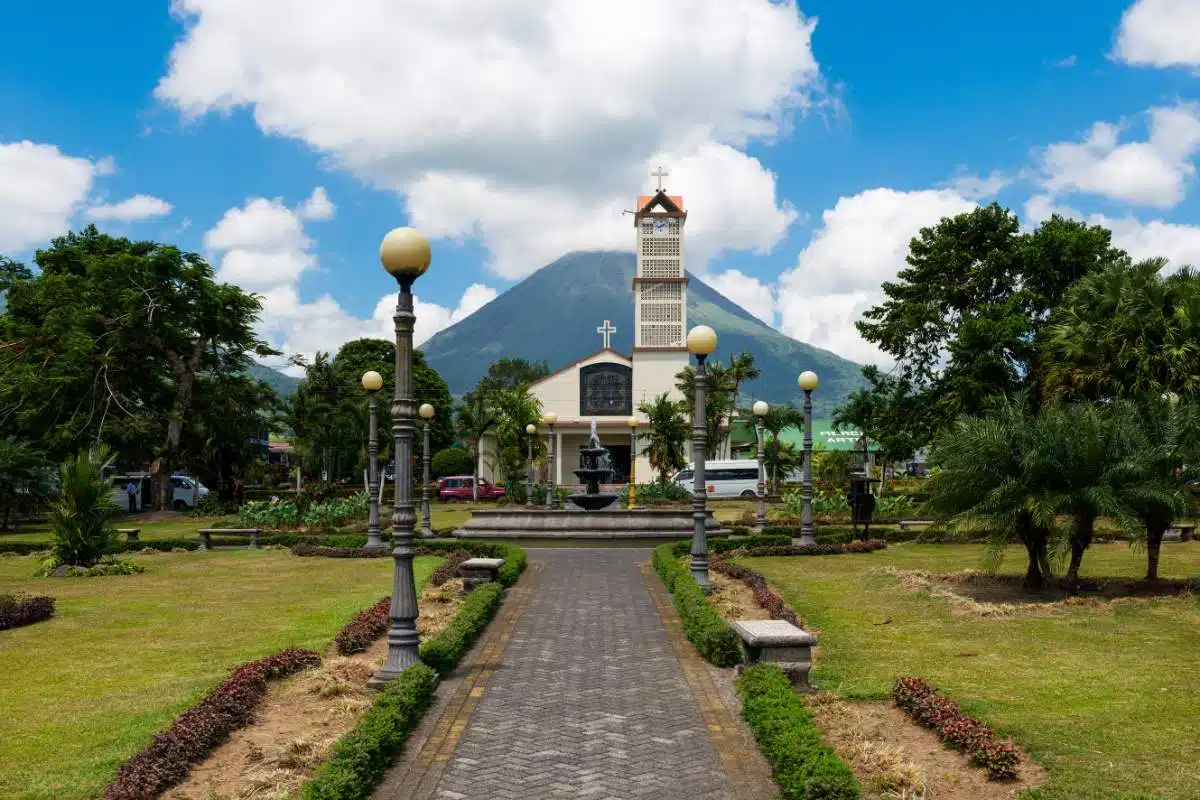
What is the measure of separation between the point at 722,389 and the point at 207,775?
51250 mm

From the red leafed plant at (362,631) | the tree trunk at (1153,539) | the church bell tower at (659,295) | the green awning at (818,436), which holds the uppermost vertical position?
the church bell tower at (659,295)

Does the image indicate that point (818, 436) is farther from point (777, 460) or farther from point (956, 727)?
point (956, 727)

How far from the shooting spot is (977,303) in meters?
31.7

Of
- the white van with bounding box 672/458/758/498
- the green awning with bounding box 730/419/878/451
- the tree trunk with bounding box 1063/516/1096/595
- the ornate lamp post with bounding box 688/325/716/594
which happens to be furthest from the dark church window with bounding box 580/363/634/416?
the tree trunk with bounding box 1063/516/1096/595

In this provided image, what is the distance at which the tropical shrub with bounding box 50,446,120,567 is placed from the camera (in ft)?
→ 54.5

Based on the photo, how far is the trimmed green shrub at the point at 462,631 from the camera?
8457 millimetres

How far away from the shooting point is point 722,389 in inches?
2203

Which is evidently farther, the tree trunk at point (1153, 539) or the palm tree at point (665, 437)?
the palm tree at point (665, 437)

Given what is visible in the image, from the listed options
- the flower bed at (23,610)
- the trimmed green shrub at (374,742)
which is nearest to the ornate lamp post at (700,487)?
the trimmed green shrub at (374,742)

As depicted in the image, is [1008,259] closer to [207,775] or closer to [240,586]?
[240,586]

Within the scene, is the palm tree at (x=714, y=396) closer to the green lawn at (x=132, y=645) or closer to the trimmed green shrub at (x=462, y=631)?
the green lawn at (x=132, y=645)

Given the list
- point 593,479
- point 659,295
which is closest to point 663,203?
point 659,295

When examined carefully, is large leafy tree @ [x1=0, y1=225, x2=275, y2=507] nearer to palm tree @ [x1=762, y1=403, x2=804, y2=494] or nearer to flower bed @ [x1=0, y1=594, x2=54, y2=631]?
flower bed @ [x1=0, y1=594, x2=54, y2=631]

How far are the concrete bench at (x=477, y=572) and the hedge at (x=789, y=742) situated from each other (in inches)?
239
